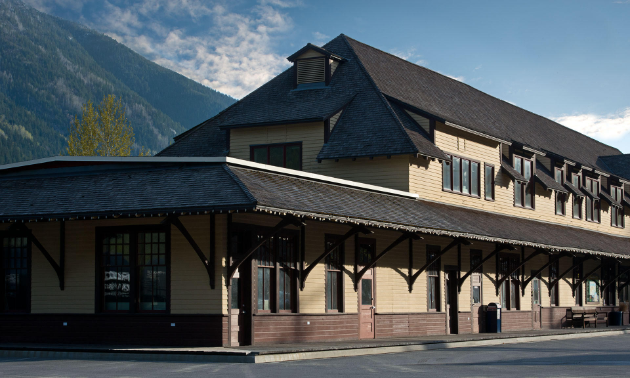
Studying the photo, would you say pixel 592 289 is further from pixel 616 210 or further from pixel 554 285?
pixel 616 210

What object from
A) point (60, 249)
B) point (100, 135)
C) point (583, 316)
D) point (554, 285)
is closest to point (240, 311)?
point (60, 249)

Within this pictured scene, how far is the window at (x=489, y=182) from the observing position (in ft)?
106

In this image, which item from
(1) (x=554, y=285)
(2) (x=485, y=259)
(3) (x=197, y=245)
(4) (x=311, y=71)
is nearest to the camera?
(3) (x=197, y=245)

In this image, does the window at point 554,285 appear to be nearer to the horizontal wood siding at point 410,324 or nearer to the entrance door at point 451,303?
the entrance door at point 451,303

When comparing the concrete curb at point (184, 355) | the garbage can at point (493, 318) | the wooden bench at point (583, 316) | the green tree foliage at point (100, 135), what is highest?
the green tree foliage at point (100, 135)

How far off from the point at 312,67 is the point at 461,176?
682 centimetres

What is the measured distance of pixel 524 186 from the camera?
35.2 m

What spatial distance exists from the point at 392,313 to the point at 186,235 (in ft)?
29.2

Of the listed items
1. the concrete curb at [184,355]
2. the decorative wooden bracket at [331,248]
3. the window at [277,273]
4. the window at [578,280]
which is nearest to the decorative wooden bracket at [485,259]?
the decorative wooden bracket at [331,248]

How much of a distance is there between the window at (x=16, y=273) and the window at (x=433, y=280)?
12402 millimetres

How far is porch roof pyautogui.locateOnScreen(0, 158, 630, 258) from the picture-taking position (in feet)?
59.9

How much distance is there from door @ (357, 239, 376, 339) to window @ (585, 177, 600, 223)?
20675 millimetres

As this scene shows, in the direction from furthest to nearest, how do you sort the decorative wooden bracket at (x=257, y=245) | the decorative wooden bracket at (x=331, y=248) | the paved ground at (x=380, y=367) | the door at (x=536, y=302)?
the door at (x=536, y=302) < the decorative wooden bracket at (x=331, y=248) < the decorative wooden bracket at (x=257, y=245) < the paved ground at (x=380, y=367)

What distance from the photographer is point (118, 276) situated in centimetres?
2050
